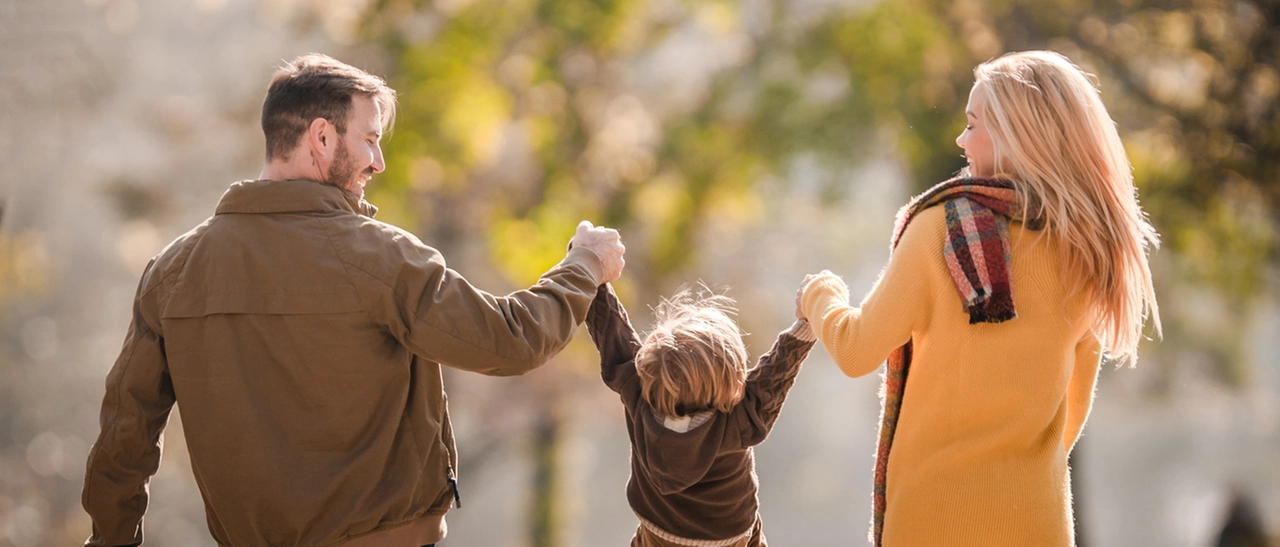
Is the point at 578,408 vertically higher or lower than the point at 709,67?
lower

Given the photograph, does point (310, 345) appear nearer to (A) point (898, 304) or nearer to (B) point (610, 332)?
(B) point (610, 332)

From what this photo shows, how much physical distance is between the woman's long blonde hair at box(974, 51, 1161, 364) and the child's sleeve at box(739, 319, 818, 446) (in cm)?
60

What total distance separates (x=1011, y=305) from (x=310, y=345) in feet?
4.70

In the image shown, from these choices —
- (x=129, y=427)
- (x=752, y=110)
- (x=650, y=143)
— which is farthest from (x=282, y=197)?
(x=650, y=143)

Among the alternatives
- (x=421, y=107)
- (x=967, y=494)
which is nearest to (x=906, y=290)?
(x=967, y=494)

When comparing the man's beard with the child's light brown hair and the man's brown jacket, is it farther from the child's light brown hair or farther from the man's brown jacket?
the child's light brown hair

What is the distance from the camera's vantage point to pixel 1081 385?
228 cm

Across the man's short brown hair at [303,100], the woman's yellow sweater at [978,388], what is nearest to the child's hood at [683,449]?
the woman's yellow sweater at [978,388]

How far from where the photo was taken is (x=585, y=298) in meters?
2.26

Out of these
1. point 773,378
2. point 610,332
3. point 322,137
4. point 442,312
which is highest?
point 322,137

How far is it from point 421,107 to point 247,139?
2771 millimetres

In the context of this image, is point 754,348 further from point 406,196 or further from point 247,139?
point 247,139

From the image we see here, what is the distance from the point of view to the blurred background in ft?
22.9

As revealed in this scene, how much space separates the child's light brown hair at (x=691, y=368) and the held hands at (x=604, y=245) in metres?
0.20
